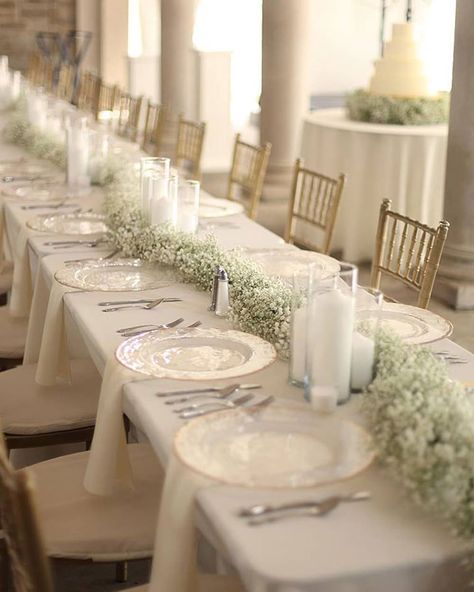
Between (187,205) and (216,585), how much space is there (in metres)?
1.62

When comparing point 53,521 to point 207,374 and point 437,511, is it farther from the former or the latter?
point 437,511

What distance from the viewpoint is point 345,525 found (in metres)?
1.61

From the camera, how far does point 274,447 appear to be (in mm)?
1881

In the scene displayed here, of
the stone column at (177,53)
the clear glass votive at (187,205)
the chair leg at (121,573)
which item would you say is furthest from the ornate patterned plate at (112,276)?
the stone column at (177,53)

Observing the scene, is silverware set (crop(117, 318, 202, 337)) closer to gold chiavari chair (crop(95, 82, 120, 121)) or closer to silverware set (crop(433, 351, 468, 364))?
silverware set (crop(433, 351, 468, 364))

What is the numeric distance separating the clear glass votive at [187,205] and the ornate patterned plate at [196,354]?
927 millimetres

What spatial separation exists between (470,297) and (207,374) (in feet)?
10.2

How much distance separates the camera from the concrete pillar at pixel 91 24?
542 inches

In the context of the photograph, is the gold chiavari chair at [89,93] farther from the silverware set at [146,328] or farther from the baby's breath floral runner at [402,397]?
the silverware set at [146,328]

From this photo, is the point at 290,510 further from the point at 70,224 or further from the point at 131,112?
the point at 131,112

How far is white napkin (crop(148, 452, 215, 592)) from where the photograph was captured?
1749 mm

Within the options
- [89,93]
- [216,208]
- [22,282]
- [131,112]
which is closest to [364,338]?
[22,282]

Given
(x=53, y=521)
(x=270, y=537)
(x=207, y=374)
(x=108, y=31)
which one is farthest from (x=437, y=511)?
(x=108, y=31)

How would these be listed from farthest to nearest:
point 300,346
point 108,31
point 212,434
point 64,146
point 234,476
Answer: point 108,31 < point 64,146 < point 300,346 < point 212,434 < point 234,476
